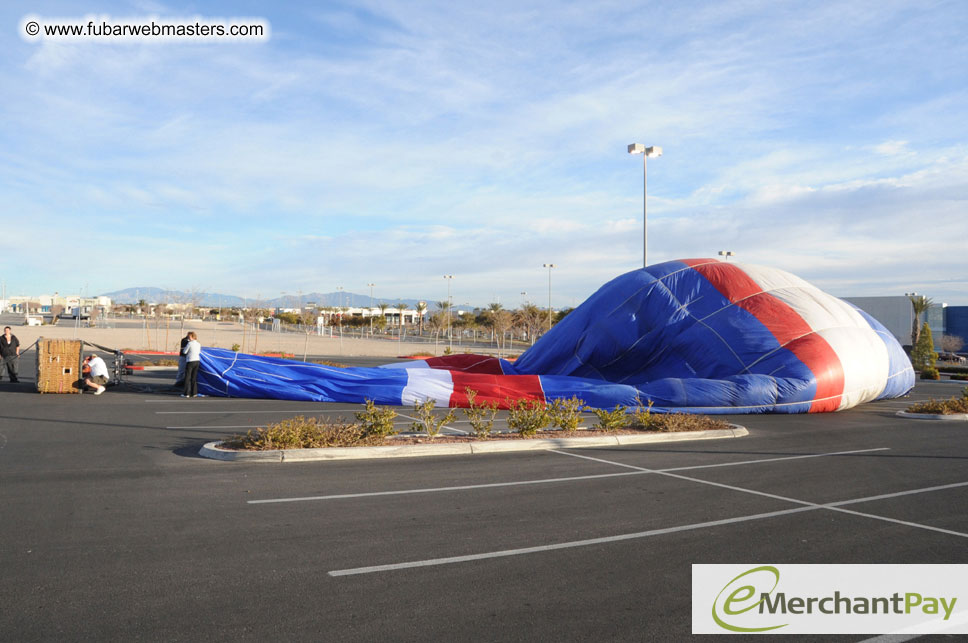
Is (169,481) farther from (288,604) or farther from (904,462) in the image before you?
(904,462)

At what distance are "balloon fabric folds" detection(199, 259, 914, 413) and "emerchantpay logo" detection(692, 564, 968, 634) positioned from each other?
10543 mm

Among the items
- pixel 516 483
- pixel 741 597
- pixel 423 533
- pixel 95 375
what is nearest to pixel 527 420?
pixel 516 483

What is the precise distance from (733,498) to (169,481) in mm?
6665

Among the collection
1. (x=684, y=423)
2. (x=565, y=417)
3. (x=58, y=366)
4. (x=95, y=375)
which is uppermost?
(x=58, y=366)

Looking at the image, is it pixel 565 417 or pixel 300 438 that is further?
pixel 565 417

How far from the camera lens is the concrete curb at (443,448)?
9.83 metres

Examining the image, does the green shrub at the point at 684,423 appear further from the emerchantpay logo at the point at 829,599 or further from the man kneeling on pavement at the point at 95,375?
the man kneeling on pavement at the point at 95,375

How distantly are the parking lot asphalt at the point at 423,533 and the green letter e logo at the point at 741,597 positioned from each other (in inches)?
9.1

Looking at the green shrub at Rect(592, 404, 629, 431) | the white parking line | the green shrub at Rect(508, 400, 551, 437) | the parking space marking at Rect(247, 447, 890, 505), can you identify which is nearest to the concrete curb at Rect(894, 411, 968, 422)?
the parking space marking at Rect(247, 447, 890, 505)

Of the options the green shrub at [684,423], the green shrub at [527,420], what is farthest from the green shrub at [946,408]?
the green shrub at [527,420]

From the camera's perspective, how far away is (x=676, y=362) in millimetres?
19203

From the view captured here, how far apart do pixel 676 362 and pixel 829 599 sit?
14317 mm

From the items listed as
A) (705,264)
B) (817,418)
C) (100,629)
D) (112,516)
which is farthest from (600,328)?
(100,629)

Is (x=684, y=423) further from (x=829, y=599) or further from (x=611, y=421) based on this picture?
(x=829, y=599)
